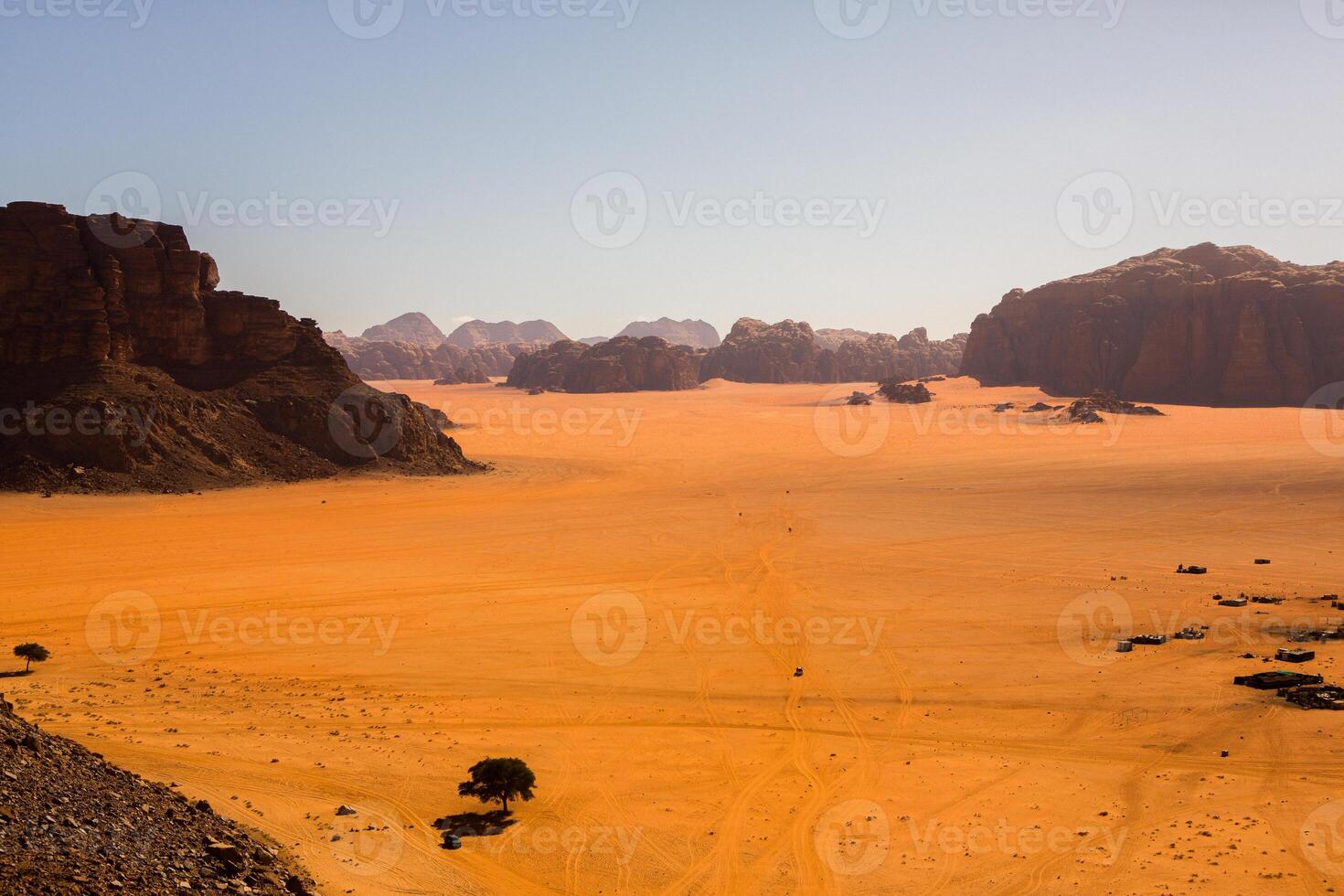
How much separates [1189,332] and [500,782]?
90050 mm

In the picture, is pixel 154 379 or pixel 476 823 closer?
pixel 476 823

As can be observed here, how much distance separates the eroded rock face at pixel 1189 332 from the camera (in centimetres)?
7831

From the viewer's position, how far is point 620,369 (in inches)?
5079

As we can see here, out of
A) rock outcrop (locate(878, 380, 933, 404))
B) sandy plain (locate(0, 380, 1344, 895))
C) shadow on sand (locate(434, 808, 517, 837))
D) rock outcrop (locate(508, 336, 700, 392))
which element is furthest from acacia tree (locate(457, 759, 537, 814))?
rock outcrop (locate(508, 336, 700, 392))

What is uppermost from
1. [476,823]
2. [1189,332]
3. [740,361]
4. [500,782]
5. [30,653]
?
A: [740,361]

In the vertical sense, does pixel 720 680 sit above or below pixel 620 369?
below

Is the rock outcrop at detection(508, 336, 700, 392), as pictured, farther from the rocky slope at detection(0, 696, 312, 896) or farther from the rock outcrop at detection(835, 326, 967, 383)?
the rocky slope at detection(0, 696, 312, 896)

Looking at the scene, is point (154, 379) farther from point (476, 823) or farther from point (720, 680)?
point (476, 823)

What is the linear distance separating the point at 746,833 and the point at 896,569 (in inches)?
664

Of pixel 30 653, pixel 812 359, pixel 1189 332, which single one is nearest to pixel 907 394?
pixel 1189 332

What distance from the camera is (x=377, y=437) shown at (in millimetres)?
48812

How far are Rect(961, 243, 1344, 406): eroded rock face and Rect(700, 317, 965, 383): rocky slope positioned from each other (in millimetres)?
39462

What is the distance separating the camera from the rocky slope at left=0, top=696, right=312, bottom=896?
7.79 m

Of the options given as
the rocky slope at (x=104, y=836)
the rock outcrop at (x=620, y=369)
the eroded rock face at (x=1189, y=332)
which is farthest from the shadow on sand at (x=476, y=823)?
the rock outcrop at (x=620, y=369)
